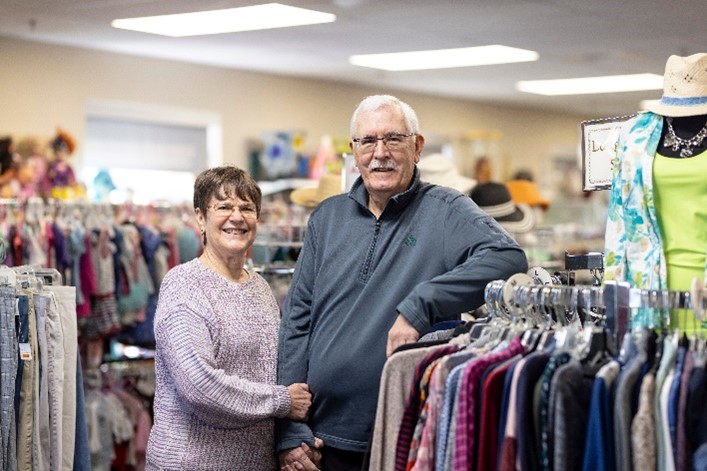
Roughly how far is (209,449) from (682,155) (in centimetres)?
148

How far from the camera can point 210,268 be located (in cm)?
320

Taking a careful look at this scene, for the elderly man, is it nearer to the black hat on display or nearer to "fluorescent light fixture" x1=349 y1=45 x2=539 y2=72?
the black hat on display

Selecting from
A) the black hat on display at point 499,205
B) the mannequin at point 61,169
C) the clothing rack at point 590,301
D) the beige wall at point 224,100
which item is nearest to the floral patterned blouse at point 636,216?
the clothing rack at point 590,301

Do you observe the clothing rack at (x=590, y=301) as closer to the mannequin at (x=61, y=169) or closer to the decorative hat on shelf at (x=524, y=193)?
the mannequin at (x=61, y=169)

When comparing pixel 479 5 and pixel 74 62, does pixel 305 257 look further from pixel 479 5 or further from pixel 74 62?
pixel 74 62

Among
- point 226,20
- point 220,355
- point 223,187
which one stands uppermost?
point 226,20

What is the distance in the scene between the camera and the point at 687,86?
8.92ft

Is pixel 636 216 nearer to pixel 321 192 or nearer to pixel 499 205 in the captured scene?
pixel 321 192

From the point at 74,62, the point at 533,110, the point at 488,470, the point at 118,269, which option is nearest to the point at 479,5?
the point at 118,269

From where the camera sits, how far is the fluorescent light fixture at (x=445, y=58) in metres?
8.22

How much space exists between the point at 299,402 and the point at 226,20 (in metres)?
4.36

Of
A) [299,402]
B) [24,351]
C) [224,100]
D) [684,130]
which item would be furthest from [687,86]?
[224,100]

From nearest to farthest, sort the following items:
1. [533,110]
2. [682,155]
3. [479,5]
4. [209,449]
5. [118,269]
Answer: [682,155]
[209,449]
[118,269]
[479,5]
[533,110]

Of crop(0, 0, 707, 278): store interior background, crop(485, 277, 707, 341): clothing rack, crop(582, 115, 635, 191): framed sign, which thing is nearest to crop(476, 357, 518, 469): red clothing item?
crop(485, 277, 707, 341): clothing rack
